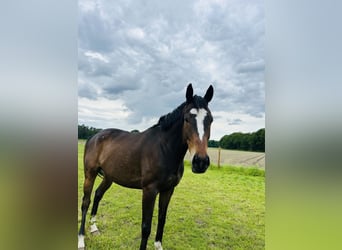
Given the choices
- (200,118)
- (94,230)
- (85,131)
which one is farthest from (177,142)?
(94,230)

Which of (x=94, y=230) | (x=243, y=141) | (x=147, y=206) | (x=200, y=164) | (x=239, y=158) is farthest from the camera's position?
(x=239, y=158)

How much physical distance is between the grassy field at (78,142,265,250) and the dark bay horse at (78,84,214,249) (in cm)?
18

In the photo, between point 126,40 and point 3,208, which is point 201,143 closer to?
point 3,208

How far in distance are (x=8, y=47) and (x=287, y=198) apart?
83 centimetres

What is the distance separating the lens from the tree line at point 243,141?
1952mm

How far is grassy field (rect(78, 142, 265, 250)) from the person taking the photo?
1.90 meters

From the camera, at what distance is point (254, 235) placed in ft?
6.43

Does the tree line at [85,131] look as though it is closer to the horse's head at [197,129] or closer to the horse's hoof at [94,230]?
the horse's hoof at [94,230]

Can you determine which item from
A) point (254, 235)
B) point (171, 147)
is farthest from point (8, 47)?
point (254, 235)

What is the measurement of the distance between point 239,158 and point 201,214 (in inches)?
25.7

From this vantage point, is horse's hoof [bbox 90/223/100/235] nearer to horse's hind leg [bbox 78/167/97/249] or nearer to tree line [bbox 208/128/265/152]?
horse's hind leg [bbox 78/167/97/249]

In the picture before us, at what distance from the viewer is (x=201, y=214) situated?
6.90 feet

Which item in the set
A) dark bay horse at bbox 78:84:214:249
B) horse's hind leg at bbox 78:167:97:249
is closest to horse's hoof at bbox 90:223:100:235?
dark bay horse at bbox 78:84:214:249

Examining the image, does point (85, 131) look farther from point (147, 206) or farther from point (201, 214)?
point (201, 214)
